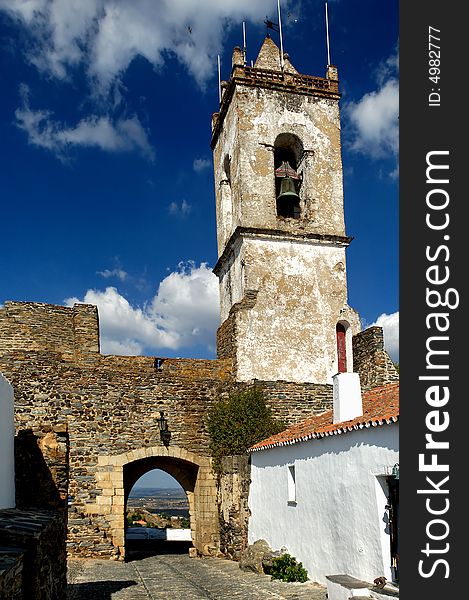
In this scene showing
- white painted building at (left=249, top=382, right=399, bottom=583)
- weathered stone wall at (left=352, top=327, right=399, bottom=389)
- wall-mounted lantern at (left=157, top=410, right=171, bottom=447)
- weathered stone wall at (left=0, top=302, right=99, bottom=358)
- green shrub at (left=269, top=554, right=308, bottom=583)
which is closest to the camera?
white painted building at (left=249, top=382, right=399, bottom=583)

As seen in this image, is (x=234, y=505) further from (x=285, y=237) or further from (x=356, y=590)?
(x=285, y=237)

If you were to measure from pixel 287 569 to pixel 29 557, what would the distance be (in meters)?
7.11

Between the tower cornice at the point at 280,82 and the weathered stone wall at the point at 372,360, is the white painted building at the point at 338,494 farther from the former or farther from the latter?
the tower cornice at the point at 280,82

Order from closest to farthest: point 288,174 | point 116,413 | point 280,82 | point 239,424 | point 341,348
→ point 239,424
point 116,413
point 341,348
point 288,174
point 280,82

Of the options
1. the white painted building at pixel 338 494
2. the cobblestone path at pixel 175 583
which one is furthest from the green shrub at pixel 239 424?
the cobblestone path at pixel 175 583

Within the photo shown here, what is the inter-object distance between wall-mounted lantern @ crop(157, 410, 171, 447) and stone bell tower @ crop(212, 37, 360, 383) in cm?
241

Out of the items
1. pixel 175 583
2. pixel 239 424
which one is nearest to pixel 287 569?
pixel 175 583

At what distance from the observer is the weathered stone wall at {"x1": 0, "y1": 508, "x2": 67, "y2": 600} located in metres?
4.86

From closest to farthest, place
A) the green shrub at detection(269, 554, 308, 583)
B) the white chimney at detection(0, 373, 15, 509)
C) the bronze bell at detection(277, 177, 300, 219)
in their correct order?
1. the white chimney at detection(0, 373, 15, 509)
2. the green shrub at detection(269, 554, 308, 583)
3. the bronze bell at detection(277, 177, 300, 219)

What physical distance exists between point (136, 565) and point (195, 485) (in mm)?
2667

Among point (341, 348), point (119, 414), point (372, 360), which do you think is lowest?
point (119, 414)

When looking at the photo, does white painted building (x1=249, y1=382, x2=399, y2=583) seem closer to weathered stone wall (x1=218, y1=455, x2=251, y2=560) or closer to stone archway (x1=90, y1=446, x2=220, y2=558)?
weathered stone wall (x1=218, y1=455, x2=251, y2=560)

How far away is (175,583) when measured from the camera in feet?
38.8

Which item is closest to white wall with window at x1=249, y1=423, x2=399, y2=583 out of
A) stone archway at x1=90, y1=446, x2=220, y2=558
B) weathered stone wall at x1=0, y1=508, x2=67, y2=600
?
stone archway at x1=90, y1=446, x2=220, y2=558
